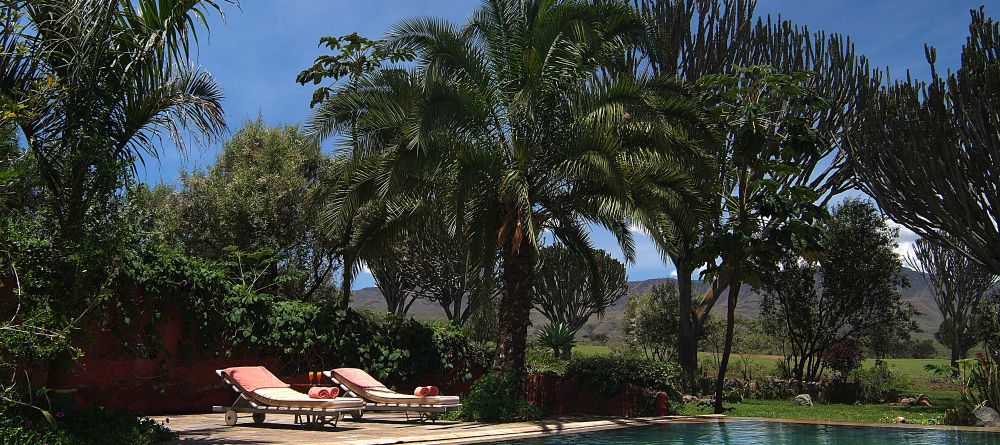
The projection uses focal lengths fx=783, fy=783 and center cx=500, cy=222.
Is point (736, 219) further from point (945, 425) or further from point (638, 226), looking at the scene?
point (945, 425)

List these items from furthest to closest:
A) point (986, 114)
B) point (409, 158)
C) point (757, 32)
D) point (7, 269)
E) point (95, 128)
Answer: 1. point (757, 32)
2. point (986, 114)
3. point (409, 158)
4. point (95, 128)
5. point (7, 269)

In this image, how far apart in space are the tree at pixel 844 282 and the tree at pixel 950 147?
4.28 metres

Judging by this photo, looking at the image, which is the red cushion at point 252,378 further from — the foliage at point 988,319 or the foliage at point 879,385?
the foliage at point 988,319

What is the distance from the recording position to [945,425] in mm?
13781

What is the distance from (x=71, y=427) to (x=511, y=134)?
324 inches

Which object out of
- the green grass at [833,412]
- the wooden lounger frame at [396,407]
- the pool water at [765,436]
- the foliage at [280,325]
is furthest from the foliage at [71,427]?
the green grass at [833,412]

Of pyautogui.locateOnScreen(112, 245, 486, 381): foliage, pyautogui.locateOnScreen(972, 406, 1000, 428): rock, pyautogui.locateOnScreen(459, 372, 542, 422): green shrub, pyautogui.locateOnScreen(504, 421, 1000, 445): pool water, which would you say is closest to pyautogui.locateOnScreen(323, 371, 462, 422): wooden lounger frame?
pyautogui.locateOnScreen(459, 372, 542, 422): green shrub

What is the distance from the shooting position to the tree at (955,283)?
33.7 meters

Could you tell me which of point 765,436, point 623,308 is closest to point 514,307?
point 765,436

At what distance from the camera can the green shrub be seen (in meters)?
13.0

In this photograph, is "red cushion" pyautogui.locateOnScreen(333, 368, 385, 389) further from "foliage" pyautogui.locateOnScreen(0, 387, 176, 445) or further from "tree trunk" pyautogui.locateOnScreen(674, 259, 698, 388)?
"tree trunk" pyautogui.locateOnScreen(674, 259, 698, 388)

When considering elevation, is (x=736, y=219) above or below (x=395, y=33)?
below

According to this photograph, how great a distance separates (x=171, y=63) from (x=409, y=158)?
449cm

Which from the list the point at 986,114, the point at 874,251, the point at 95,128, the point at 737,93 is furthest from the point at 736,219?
the point at 95,128
